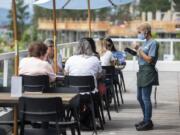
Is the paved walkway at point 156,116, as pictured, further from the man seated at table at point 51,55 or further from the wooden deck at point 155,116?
the man seated at table at point 51,55

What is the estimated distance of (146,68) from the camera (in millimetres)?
8391

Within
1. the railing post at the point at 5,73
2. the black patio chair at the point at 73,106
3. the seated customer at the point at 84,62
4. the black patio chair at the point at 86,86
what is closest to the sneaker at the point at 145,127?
the black patio chair at the point at 86,86

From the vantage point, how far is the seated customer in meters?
8.20

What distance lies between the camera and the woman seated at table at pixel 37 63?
7.53 meters

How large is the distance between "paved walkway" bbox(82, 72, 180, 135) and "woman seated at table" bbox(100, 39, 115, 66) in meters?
0.90

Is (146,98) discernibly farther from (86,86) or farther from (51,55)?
(51,55)

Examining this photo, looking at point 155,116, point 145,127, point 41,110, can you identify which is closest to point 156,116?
point 155,116

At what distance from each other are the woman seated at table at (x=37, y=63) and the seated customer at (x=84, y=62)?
2.12 ft

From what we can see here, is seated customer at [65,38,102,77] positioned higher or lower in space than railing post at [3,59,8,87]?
higher

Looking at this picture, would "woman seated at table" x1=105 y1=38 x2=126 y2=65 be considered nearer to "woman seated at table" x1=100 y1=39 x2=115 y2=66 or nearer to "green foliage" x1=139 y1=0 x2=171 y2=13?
"woman seated at table" x1=100 y1=39 x2=115 y2=66

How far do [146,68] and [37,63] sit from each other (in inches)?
68.0

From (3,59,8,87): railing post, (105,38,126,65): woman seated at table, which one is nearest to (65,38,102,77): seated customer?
(3,59,8,87): railing post

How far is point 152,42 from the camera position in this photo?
8.27 metres

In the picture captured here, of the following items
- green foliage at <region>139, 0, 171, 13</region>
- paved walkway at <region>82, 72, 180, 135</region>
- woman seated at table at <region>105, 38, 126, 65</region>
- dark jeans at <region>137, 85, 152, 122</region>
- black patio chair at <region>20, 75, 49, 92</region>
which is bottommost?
paved walkway at <region>82, 72, 180, 135</region>
